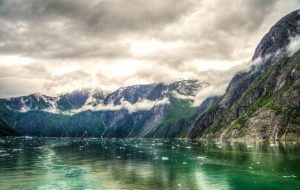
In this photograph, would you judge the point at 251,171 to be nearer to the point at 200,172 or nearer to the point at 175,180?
the point at 200,172

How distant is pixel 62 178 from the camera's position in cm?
8712

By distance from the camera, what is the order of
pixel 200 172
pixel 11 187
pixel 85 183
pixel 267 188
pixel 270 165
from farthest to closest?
pixel 270 165 → pixel 200 172 → pixel 85 183 → pixel 11 187 → pixel 267 188

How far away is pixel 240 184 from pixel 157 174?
75.7 ft

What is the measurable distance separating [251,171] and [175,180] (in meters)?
23.4

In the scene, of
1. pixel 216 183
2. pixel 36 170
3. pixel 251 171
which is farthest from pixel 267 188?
pixel 36 170

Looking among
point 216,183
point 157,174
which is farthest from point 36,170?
point 216,183

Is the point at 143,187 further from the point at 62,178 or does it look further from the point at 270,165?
the point at 270,165

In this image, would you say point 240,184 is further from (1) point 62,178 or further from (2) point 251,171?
(1) point 62,178

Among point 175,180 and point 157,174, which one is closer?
point 175,180

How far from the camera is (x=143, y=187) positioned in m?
72.5

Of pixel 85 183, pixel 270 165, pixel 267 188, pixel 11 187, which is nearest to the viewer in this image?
pixel 267 188

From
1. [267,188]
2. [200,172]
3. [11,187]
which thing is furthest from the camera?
[200,172]

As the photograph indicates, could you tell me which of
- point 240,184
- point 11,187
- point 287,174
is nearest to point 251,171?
point 287,174

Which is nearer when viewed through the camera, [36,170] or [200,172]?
[200,172]
